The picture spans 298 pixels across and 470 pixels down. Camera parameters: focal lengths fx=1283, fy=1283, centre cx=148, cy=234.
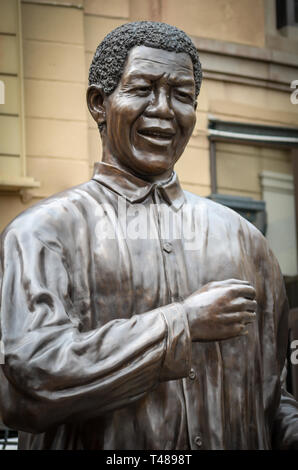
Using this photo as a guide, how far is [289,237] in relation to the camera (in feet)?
42.1

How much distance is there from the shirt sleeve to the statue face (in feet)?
2.12

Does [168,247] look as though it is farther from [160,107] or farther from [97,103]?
[97,103]

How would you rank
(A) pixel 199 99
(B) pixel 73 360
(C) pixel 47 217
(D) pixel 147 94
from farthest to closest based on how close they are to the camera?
(A) pixel 199 99
(D) pixel 147 94
(C) pixel 47 217
(B) pixel 73 360

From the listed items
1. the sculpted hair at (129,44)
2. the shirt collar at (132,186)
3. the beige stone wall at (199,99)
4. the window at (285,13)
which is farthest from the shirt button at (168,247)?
the window at (285,13)

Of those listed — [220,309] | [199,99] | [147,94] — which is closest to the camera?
[220,309]

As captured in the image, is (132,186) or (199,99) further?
(199,99)

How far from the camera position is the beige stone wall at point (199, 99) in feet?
37.4

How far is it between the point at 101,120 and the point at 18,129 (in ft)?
22.4

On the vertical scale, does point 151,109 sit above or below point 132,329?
above

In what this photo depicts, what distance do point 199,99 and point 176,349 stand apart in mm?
8525

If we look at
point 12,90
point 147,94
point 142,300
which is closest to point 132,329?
point 142,300

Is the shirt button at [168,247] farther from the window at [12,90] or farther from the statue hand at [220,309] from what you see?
the window at [12,90]

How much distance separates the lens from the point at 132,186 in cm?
446
